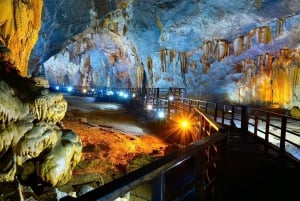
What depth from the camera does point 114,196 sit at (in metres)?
1.44

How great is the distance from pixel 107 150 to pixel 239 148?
18.8 feet

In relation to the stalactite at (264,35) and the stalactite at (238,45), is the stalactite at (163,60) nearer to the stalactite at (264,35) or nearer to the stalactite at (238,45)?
the stalactite at (238,45)

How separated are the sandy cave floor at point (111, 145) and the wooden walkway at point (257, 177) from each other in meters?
3.84

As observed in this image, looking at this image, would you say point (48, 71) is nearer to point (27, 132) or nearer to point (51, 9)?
point (51, 9)

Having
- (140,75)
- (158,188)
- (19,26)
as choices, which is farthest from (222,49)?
(158,188)

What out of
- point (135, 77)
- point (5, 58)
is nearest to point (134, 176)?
point (5, 58)

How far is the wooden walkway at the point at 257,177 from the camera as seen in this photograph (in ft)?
11.4

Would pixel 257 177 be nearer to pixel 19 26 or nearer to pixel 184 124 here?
pixel 184 124

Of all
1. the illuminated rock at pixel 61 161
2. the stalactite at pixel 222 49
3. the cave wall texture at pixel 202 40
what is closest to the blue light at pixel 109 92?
the cave wall texture at pixel 202 40

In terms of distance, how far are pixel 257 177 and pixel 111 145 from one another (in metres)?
7.52

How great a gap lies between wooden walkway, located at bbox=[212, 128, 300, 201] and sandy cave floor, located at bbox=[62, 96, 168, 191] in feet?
12.6

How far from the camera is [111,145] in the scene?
10.9 metres

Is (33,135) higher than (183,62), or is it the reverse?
(183,62)

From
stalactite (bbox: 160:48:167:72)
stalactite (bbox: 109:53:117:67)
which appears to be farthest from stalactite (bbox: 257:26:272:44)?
stalactite (bbox: 109:53:117:67)
